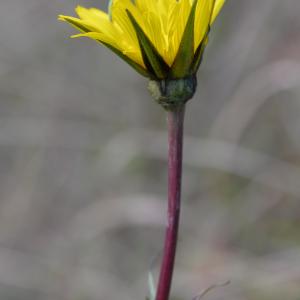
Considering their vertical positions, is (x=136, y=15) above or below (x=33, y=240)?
above

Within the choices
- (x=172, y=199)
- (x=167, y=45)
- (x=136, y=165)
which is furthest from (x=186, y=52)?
(x=136, y=165)

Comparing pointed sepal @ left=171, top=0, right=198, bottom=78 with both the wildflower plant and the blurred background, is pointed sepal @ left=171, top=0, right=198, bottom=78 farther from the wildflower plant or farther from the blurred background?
the blurred background

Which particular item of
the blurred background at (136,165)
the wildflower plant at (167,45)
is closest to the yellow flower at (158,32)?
the wildflower plant at (167,45)

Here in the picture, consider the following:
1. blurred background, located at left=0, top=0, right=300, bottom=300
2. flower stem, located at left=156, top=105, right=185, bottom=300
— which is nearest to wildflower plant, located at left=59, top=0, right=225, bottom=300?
flower stem, located at left=156, top=105, right=185, bottom=300

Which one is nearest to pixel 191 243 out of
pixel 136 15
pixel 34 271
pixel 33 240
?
pixel 34 271

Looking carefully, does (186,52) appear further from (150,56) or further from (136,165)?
(136,165)

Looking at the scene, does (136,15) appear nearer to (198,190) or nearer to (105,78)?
(198,190)

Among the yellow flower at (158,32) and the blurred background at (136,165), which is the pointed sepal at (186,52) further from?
the blurred background at (136,165)
